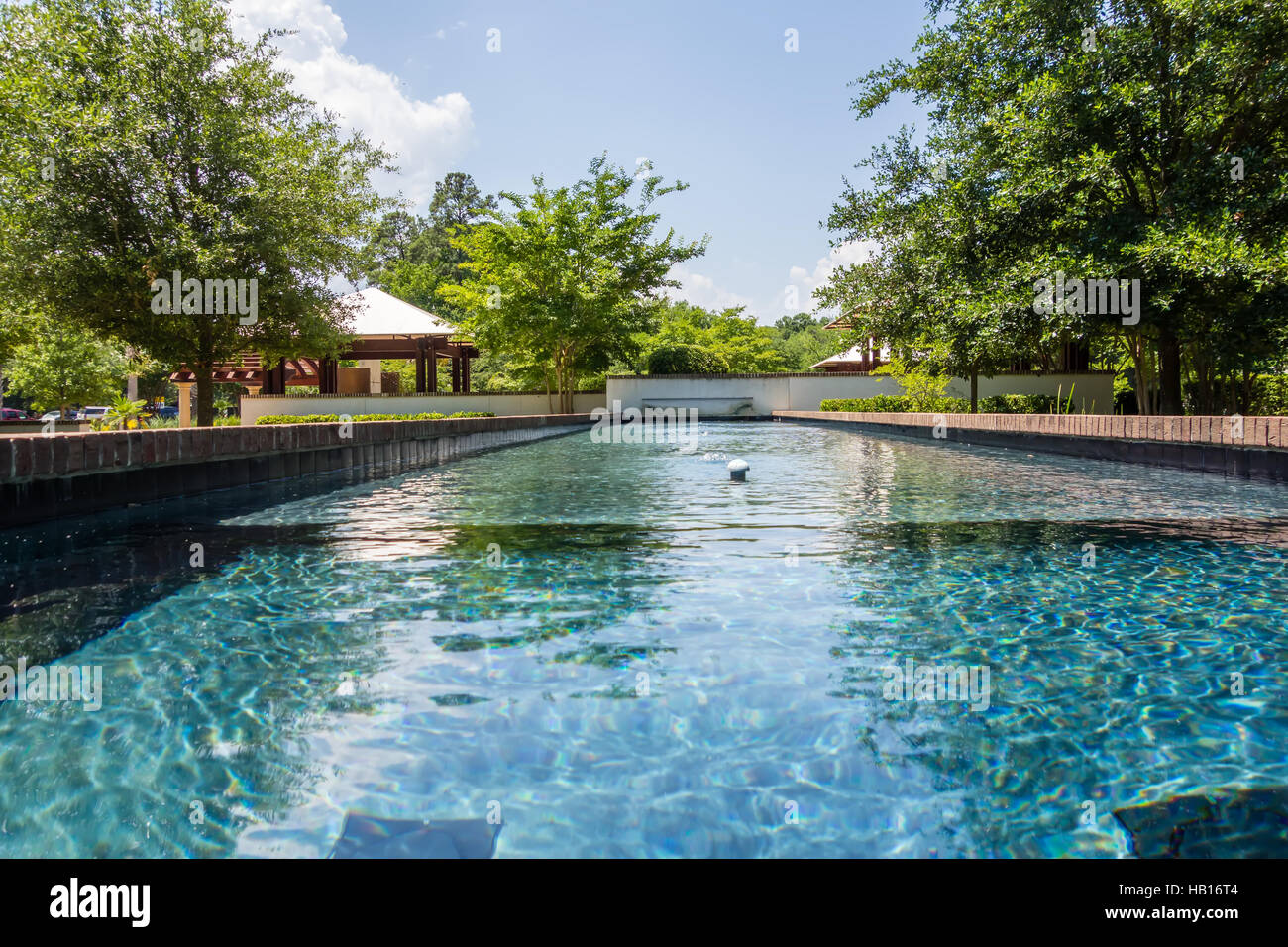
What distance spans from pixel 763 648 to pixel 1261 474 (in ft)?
27.4

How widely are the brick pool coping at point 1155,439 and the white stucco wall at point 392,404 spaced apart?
21.1m

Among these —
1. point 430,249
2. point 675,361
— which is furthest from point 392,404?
point 430,249

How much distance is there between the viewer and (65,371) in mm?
42656

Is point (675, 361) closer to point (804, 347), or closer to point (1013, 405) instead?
point (1013, 405)

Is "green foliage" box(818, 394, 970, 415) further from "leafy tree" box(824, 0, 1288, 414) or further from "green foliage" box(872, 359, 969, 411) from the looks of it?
"leafy tree" box(824, 0, 1288, 414)

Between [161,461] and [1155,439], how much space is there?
11.8 meters

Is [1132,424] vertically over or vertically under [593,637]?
over

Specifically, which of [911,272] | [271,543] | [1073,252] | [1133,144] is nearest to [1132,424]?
[1073,252]

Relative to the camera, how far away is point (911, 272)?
19797mm

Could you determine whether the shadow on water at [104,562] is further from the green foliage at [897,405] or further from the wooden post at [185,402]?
the wooden post at [185,402]

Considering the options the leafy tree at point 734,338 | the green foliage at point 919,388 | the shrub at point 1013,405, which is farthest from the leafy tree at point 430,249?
the shrub at point 1013,405

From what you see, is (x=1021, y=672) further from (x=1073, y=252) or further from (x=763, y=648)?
(x=1073, y=252)

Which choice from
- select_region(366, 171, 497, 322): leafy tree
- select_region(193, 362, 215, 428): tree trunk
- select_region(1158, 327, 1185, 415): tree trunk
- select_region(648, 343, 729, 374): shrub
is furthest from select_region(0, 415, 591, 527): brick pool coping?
select_region(366, 171, 497, 322): leafy tree

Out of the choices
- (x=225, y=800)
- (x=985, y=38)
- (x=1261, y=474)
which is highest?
(x=985, y=38)
